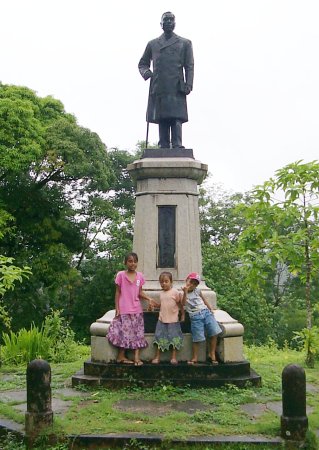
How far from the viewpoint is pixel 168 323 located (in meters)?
6.76

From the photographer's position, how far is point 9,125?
16109 mm

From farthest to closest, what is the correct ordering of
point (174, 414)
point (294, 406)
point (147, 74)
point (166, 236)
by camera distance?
point (147, 74) < point (166, 236) < point (174, 414) < point (294, 406)

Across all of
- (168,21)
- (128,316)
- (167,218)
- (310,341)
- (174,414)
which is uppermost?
(168,21)

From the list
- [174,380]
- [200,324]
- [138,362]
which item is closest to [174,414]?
[174,380]

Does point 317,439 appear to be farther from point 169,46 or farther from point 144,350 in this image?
point 169,46

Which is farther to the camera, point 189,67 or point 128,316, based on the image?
point 189,67

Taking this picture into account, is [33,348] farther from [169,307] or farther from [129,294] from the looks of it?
[169,307]

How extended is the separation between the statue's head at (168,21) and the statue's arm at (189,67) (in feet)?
1.11

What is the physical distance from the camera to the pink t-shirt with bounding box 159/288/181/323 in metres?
6.76

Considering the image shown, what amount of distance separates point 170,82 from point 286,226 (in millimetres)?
2752

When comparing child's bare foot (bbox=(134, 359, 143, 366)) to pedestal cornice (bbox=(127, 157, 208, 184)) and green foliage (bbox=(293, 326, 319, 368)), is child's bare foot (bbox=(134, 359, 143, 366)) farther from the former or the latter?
green foliage (bbox=(293, 326, 319, 368))

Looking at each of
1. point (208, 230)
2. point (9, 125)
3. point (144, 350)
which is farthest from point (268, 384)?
point (208, 230)

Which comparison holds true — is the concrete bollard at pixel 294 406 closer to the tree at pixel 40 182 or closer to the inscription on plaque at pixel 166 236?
A: the inscription on plaque at pixel 166 236

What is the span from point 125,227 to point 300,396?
14.5 meters
